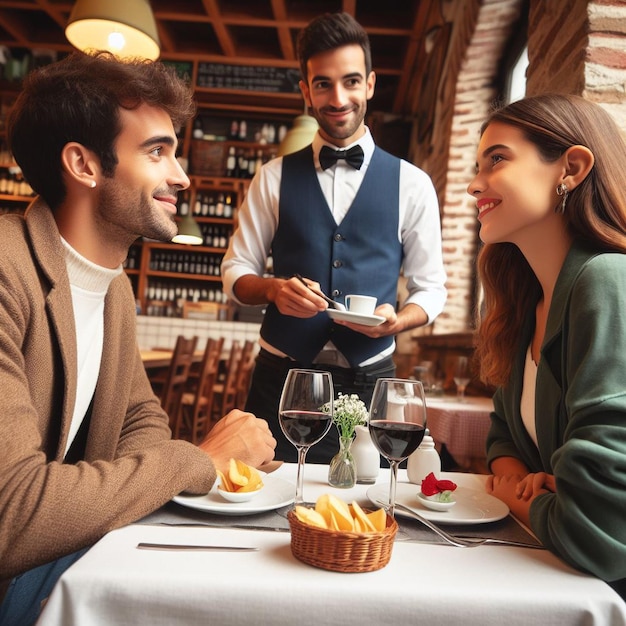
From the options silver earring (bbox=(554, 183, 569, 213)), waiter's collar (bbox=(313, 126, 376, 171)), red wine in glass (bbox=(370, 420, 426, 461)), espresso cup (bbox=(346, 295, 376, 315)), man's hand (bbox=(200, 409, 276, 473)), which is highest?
waiter's collar (bbox=(313, 126, 376, 171))

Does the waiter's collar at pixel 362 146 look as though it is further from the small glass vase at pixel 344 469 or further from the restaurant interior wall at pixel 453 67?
the small glass vase at pixel 344 469

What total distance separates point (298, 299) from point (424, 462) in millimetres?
657

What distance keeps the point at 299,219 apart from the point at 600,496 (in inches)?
54.5

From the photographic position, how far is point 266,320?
6.60ft

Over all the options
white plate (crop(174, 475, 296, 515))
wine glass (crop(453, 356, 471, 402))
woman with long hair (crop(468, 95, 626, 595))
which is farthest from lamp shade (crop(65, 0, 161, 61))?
white plate (crop(174, 475, 296, 515))

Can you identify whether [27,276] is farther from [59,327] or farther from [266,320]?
[266,320]

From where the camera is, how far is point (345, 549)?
2.45ft

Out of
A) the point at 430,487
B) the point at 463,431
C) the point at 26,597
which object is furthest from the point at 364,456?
→ the point at 463,431

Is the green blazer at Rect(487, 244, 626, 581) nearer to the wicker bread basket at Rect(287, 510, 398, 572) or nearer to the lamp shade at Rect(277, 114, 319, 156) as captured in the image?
the wicker bread basket at Rect(287, 510, 398, 572)

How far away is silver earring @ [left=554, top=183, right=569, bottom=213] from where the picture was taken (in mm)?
1188

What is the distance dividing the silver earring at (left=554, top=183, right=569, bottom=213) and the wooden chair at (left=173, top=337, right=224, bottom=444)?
153 inches

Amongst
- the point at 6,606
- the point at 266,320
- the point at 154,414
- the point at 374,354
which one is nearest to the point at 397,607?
the point at 6,606

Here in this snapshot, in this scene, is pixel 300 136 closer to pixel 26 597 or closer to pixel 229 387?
pixel 229 387

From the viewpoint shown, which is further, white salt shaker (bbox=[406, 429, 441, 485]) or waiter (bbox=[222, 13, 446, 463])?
waiter (bbox=[222, 13, 446, 463])
